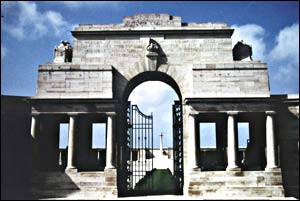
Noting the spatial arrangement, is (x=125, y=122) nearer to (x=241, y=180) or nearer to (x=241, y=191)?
(x=241, y=180)

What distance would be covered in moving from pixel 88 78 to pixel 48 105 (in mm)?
3036

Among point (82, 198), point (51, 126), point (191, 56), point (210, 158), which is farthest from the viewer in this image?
point (210, 158)

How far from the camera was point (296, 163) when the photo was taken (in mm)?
24266

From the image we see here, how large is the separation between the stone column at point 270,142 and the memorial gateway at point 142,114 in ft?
0.20

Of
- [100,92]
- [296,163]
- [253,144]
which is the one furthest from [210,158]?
[100,92]

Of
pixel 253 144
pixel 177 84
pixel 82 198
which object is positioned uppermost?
pixel 177 84

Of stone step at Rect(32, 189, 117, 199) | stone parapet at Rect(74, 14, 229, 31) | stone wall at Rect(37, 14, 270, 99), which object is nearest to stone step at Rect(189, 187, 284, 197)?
stone step at Rect(32, 189, 117, 199)

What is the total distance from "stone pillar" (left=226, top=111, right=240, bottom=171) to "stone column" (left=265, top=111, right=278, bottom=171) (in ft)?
6.52

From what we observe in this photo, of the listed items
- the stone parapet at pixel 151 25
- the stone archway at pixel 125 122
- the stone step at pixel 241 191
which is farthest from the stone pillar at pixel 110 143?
the stone parapet at pixel 151 25

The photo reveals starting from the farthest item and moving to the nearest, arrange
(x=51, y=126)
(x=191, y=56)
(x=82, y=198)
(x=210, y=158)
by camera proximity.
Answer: (x=210, y=158) < (x=51, y=126) < (x=191, y=56) < (x=82, y=198)

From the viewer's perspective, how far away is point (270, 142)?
75.7 ft

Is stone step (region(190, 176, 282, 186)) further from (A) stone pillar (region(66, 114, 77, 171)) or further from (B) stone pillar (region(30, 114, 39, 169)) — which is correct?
(B) stone pillar (region(30, 114, 39, 169))

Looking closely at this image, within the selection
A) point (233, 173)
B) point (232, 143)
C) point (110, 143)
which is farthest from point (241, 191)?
point (110, 143)

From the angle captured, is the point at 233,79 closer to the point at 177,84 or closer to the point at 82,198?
the point at 177,84
